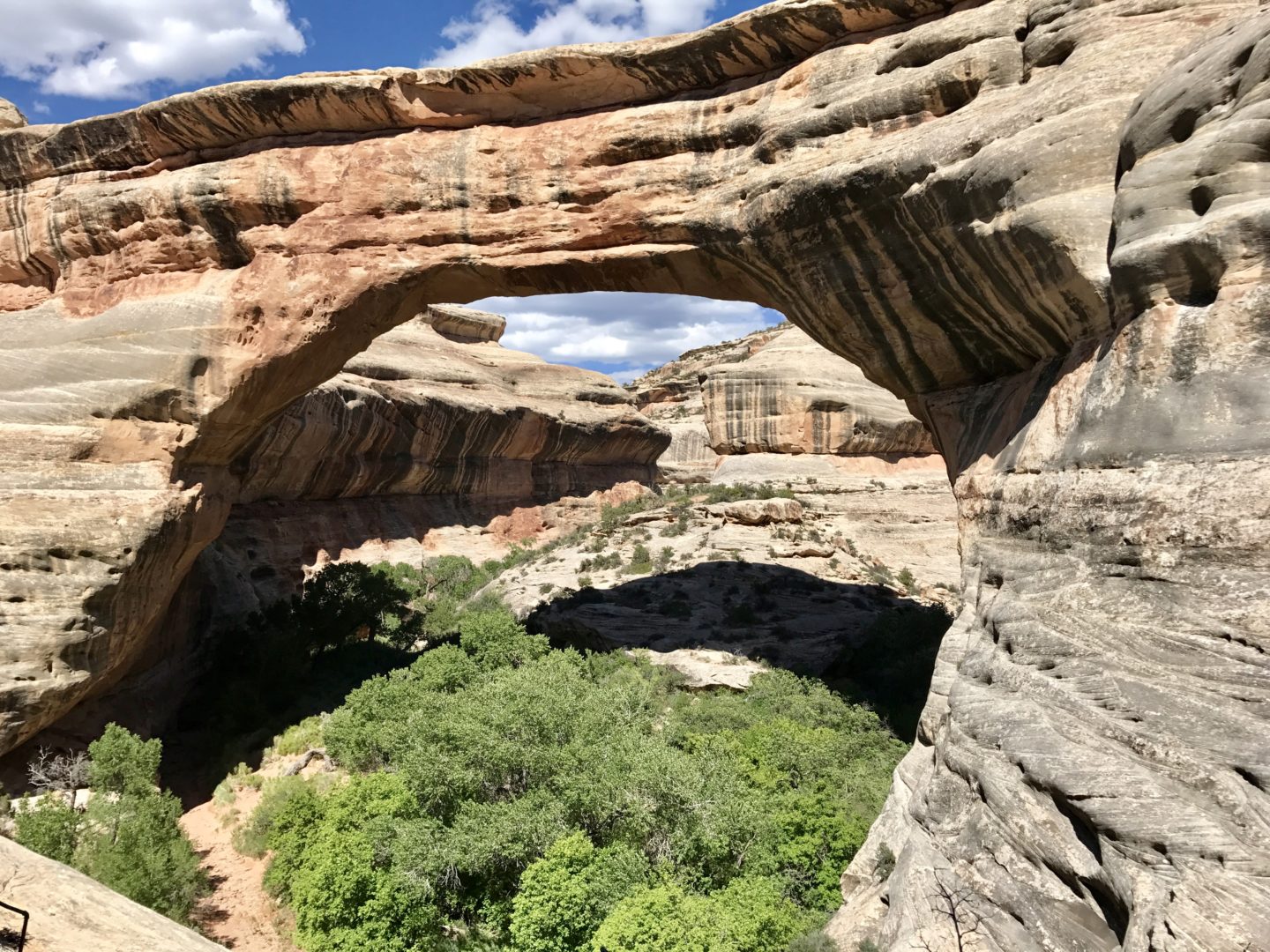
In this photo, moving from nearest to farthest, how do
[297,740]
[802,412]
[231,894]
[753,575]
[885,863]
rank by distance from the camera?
[885,863]
[231,894]
[297,740]
[753,575]
[802,412]

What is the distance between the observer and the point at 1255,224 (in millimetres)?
6543

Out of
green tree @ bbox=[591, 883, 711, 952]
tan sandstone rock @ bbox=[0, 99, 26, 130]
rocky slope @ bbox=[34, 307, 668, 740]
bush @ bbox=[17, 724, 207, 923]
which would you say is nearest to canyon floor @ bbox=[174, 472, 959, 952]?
bush @ bbox=[17, 724, 207, 923]

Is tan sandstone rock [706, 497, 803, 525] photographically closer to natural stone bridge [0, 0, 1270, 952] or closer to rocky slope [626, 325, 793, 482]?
natural stone bridge [0, 0, 1270, 952]

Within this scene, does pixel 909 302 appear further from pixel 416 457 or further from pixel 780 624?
pixel 416 457

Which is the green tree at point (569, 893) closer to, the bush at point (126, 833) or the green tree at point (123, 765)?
the bush at point (126, 833)

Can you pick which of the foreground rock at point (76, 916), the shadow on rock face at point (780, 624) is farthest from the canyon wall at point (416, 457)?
the foreground rock at point (76, 916)

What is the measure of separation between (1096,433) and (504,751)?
8034mm

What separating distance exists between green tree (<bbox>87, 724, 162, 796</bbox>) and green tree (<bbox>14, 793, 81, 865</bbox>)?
92 cm

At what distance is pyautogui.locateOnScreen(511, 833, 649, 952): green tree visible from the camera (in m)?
8.08

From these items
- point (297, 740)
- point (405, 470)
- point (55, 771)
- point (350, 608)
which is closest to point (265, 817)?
point (297, 740)

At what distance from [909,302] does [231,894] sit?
45.9 feet

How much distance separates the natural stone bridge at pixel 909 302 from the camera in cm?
593

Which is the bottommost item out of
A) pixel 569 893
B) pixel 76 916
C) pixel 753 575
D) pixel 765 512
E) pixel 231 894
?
pixel 231 894

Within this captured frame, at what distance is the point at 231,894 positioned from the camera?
A: 11195 millimetres
